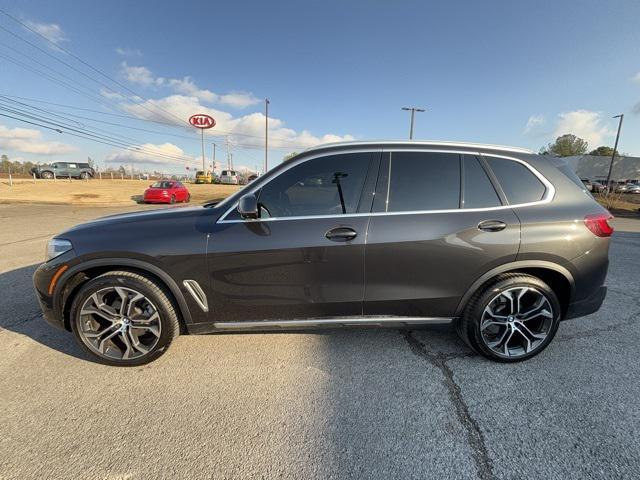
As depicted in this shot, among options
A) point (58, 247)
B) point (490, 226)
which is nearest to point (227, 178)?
point (58, 247)

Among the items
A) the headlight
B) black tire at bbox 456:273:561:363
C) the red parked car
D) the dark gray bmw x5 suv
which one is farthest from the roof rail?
the red parked car

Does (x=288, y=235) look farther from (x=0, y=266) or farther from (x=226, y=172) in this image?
(x=226, y=172)

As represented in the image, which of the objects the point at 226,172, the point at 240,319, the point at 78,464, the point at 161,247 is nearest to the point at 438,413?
the point at 240,319

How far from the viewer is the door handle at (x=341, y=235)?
7.66ft

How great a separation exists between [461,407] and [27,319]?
431 cm

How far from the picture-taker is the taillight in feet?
8.13

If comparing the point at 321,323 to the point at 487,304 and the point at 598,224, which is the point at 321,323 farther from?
the point at 598,224

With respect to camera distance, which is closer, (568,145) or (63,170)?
(63,170)

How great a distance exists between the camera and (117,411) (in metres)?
2.06

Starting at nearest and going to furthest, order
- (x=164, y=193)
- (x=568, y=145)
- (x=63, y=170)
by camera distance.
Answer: (x=164, y=193) → (x=63, y=170) → (x=568, y=145)

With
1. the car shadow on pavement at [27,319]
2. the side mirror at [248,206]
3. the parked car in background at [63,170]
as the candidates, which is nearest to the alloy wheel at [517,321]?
the side mirror at [248,206]

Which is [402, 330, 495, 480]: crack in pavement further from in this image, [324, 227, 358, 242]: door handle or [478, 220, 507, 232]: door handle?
[324, 227, 358, 242]: door handle

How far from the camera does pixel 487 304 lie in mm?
2512

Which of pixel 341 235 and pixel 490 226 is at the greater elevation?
pixel 490 226
